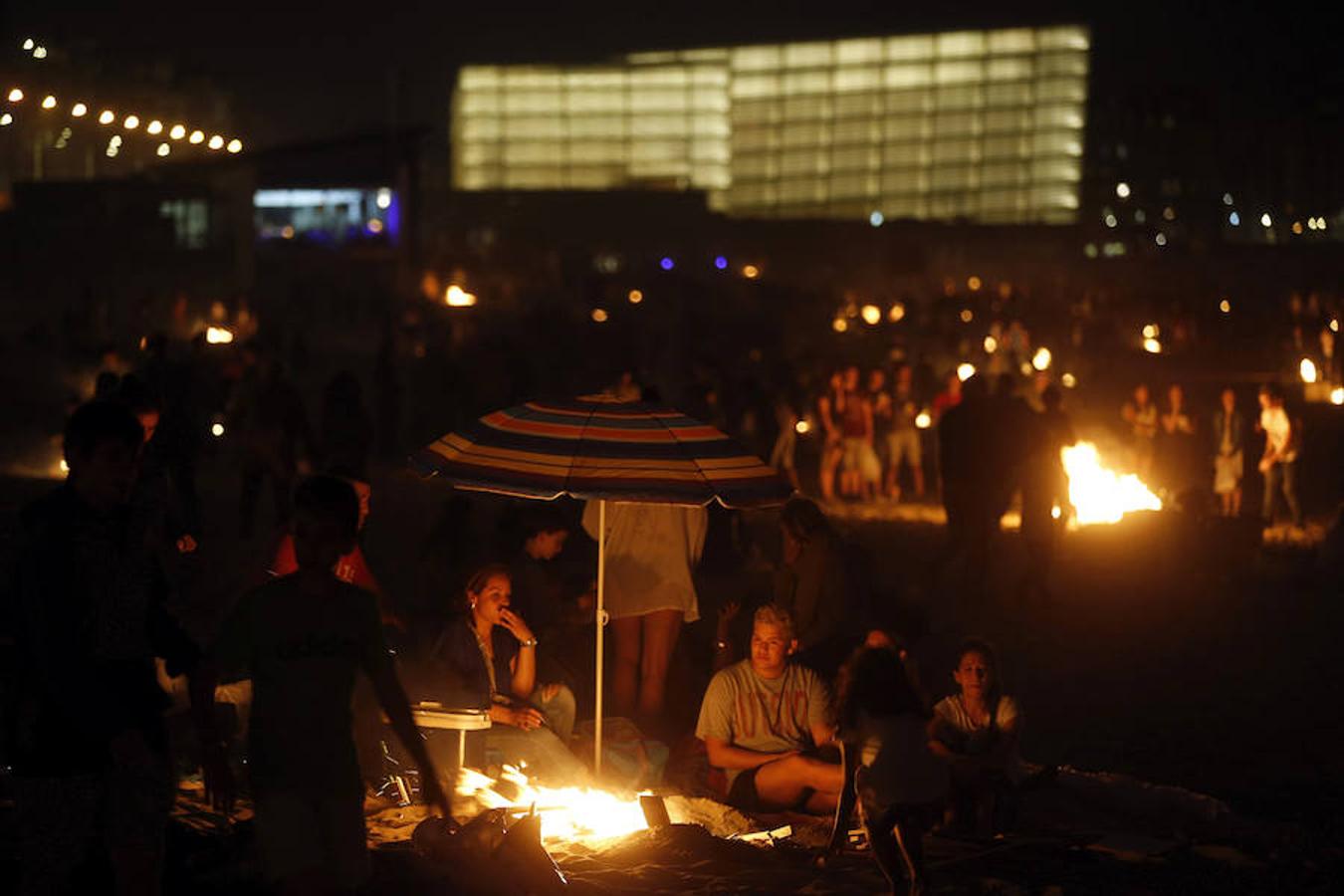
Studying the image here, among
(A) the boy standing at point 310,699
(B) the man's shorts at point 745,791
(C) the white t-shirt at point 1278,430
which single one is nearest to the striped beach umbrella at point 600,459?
(B) the man's shorts at point 745,791

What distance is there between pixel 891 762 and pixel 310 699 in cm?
246

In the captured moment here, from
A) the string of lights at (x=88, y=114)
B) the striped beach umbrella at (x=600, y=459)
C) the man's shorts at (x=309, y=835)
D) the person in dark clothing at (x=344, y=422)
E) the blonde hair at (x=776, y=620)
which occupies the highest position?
the string of lights at (x=88, y=114)

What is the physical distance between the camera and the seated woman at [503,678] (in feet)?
24.7

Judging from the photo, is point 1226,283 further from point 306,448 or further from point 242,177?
point 306,448

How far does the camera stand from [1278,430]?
16.7 m

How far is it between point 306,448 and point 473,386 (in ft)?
34.9

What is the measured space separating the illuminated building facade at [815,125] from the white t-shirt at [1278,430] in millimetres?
82823

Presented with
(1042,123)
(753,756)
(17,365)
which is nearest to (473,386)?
(17,365)

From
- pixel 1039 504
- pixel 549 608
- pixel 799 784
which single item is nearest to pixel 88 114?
pixel 1039 504

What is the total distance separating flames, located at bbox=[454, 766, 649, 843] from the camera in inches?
283

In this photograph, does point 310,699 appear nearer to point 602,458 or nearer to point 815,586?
point 602,458

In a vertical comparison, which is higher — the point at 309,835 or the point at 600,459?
the point at 600,459

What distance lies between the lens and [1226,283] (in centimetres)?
6081

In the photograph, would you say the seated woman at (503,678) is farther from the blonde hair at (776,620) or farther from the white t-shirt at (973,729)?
the white t-shirt at (973,729)
